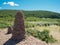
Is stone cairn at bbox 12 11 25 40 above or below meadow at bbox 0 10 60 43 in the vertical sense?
above

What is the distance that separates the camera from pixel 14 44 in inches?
746

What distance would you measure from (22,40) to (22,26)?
1413 millimetres

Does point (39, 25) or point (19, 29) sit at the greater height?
point (19, 29)

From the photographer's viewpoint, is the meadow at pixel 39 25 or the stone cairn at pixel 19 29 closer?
the stone cairn at pixel 19 29

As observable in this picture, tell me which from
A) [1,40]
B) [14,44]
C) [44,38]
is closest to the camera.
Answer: [14,44]

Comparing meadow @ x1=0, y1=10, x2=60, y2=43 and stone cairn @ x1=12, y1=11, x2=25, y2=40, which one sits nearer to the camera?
stone cairn @ x1=12, y1=11, x2=25, y2=40

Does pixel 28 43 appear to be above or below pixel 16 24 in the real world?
below

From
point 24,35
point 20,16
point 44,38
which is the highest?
A: point 20,16

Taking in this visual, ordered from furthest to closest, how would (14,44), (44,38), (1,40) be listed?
(44,38), (1,40), (14,44)

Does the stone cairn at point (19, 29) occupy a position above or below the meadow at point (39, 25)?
above

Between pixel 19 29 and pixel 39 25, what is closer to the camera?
pixel 19 29

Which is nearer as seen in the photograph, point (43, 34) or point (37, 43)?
point (37, 43)

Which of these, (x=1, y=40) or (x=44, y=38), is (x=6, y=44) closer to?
(x=1, y=40)

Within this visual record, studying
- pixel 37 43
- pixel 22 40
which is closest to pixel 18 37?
pixel 22 40
